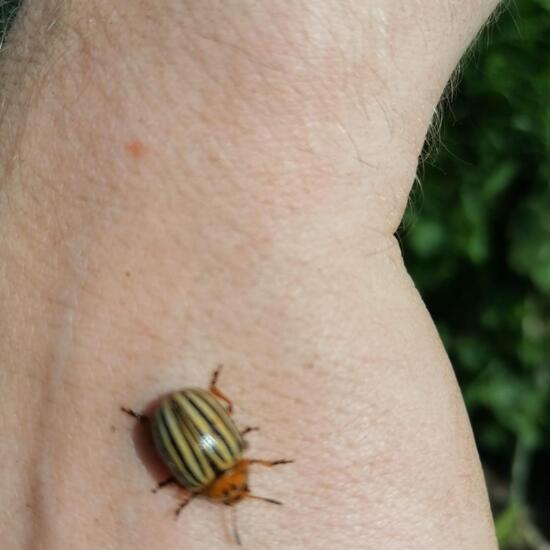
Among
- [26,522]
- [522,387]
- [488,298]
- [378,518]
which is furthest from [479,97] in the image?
[26,522]

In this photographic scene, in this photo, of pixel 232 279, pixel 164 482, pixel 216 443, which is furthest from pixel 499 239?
pixel 164 482

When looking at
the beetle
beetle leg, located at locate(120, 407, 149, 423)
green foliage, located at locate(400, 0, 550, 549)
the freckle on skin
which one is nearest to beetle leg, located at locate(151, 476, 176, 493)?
the beetle

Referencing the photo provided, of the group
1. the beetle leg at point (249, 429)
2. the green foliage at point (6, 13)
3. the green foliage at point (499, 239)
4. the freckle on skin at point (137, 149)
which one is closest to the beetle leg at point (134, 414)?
the beetle leg at point (249, 429)

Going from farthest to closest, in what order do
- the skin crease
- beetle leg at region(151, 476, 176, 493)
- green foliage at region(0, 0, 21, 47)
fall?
green foliage at region(0, 0, 21, 47)
beetle leg at region(151, 476, 176, 493)
the skin crease

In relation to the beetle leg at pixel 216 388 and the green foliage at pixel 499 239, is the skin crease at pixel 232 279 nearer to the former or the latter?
the beetle leg at pixel 216 388

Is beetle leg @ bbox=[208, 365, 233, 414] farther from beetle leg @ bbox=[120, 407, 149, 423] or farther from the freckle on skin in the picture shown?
the freckle on skin

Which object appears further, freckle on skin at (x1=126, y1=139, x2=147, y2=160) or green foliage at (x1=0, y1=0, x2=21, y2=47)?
green foliage at (x1=0, y1=0, x2=21, y2=47)

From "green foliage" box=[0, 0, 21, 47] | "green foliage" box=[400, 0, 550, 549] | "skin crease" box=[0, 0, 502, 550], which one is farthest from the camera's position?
"green foliage" box=[400, 0, 550, 549]
